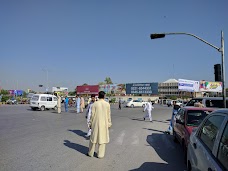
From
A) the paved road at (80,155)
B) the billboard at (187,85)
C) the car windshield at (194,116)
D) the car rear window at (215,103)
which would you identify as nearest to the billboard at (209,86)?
the billboard at (187,85)

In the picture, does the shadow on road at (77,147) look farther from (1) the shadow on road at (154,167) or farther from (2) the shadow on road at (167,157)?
(2) the shadow on road at (167,157)

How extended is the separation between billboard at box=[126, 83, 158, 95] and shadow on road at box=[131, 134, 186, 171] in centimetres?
5680

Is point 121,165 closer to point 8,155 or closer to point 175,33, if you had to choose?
point 8,155

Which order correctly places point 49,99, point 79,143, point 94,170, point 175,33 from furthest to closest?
point 49,99 < point 175,33 < point 79,143 < point 94,170

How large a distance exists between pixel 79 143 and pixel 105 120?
8.23 feet

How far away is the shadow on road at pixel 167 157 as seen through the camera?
561 centimetres

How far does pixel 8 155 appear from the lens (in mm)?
6516

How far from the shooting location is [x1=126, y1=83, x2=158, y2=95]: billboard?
215 feet

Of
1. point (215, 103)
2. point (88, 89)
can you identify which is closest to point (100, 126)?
point (215, 103)

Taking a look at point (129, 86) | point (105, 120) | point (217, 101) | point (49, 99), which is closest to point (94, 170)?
point (105, 120)

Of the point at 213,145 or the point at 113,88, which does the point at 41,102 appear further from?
the point at 113,88

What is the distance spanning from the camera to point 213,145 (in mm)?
2979

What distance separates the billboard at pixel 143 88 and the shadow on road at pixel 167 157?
56.8m

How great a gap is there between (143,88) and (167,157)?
6022cm
